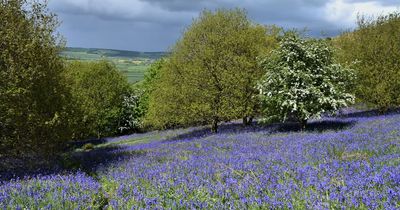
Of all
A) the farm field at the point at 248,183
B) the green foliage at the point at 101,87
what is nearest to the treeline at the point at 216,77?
the farm field at the point at 248,183

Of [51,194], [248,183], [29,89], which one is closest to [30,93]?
[29,89]

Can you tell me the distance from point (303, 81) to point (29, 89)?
12.7m

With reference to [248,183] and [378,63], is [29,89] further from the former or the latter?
[378,63]

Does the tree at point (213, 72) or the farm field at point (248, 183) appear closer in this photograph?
the farm field at point (248, 183)

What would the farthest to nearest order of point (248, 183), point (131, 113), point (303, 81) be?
point (131, 113) → point (303, 81) → point (248, 183)

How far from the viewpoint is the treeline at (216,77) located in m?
14.1

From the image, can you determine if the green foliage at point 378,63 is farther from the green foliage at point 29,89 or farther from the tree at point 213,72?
the green foliage at point 29,89

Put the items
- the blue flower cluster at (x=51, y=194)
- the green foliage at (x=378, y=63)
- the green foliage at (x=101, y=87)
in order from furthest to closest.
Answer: the green foliage at (x=101, y=87) → the green foliage at (x=378, y=63) → the blue flower cluster at (x=51, y=194)

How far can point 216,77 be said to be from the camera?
27391 millimetres

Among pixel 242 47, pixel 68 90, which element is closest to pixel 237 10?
pixel 242 47

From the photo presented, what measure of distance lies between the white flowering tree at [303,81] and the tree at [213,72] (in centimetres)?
499

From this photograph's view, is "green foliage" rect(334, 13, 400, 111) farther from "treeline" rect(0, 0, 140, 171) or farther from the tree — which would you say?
"treeline" rect(0, 0, 140, 171)

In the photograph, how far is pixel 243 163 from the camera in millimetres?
11758

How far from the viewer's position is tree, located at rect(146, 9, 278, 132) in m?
26.8
